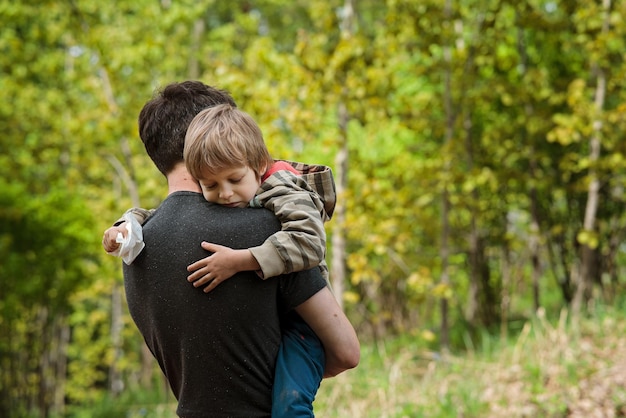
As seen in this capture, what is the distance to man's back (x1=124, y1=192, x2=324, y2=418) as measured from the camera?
181 centimetres

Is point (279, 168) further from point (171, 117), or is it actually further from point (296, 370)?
point (296, 370)

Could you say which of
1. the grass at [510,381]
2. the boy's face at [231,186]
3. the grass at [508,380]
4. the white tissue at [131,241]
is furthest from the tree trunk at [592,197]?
the white tissue at [131,241]

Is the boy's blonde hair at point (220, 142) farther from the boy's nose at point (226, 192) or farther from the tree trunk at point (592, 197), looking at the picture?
the tree trunk at point (592, 197)

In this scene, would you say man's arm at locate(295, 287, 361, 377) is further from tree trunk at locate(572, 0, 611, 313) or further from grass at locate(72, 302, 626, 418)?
tree trunk at locate(572, 0, 611, 313)

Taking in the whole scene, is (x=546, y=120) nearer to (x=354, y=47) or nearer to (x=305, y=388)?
(x=354, y=47)

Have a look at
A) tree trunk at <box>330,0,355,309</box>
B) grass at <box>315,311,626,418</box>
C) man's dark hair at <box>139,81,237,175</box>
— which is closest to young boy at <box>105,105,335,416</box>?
man's dark hair at <box>139,81,237,175</box>

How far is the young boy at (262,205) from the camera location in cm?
176

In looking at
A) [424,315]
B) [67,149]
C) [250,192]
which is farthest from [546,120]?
[67,149]

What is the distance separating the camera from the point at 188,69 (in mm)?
11695

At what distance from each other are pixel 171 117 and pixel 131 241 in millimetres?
340

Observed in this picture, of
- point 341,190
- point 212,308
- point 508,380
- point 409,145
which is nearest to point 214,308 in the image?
point 212,308

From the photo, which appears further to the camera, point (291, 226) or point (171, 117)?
point (171, 117)

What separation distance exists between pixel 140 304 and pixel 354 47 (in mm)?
4632

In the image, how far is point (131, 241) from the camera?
6.05 ft
